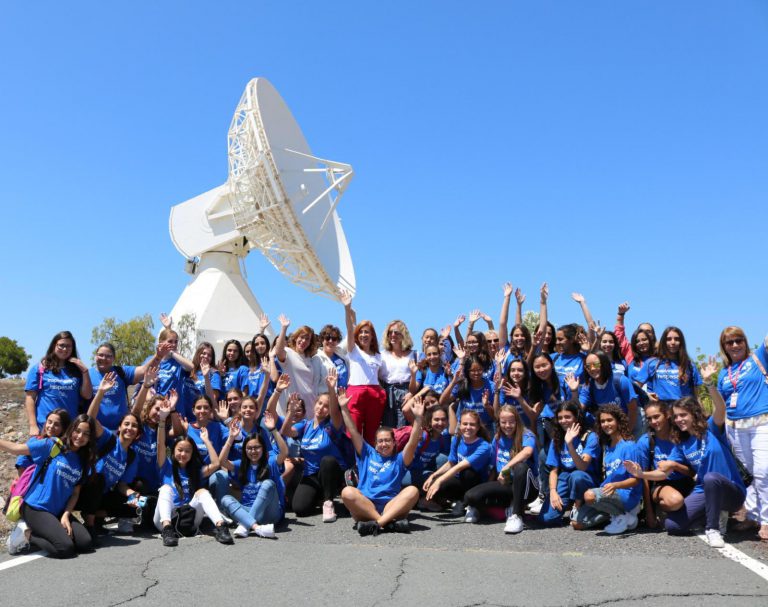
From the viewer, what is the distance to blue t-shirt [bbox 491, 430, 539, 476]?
7.67m

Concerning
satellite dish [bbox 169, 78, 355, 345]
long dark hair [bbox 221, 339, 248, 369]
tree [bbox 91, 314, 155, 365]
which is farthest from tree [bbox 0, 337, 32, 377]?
long dark hair [bbox 221, 339, 248, 369]

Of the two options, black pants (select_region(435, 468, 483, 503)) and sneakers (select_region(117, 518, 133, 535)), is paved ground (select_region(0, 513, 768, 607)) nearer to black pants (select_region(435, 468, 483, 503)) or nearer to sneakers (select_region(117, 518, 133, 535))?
sneakers (select_region(117, 518, 133, 535))

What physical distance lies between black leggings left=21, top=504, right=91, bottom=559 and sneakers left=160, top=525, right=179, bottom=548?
68 cm

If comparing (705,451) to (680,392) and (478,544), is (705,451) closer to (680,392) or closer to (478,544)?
(680,392)

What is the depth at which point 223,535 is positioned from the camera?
A: 6637 millimetres

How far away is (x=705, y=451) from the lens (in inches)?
260

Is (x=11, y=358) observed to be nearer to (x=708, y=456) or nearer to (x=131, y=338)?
(x=131, y=338)

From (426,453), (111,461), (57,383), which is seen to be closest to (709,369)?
(426,453)

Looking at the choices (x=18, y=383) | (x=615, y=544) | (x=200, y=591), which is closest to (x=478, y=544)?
(x=615, y=544)

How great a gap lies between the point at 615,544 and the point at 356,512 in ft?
8.44

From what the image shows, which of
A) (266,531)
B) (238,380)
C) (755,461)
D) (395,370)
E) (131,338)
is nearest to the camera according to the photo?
(755,461)

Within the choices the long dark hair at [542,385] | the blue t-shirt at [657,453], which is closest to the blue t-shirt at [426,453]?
the long dark hair at [542,385]

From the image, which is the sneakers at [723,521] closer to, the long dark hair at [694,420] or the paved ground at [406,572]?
the paved ground at [406,572]

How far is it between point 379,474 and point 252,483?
4.63 ft
